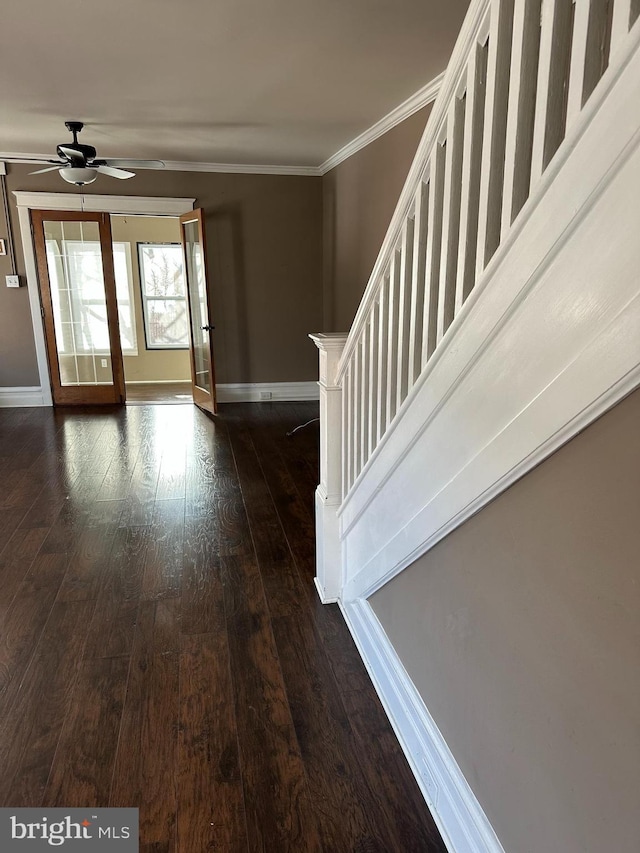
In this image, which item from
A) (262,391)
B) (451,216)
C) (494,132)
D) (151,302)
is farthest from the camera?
(151,302)

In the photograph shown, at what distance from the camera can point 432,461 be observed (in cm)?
138

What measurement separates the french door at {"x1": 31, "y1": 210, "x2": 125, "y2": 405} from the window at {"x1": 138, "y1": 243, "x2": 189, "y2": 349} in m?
2.09

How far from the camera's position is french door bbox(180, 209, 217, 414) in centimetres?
568

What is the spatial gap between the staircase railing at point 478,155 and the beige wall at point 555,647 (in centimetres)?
43

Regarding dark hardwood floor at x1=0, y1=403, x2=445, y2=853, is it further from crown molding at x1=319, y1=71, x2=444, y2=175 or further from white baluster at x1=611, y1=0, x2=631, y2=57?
crown molding at x1=319, y1=71, x2=444, y2=175

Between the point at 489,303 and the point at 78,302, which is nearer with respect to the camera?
the point at 489,303

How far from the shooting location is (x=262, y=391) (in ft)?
21.2

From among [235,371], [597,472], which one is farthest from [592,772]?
[235,371]

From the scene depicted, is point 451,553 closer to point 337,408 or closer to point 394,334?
point 394,334

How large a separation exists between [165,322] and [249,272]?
2.67m

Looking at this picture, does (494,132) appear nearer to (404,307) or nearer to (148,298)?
(404,307)

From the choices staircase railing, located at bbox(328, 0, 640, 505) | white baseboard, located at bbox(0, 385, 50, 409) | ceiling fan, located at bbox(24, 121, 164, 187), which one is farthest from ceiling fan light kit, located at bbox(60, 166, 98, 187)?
staircase railing, located at bbox(328, 0, 640, 505)

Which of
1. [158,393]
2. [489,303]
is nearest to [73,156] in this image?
[158,393]
